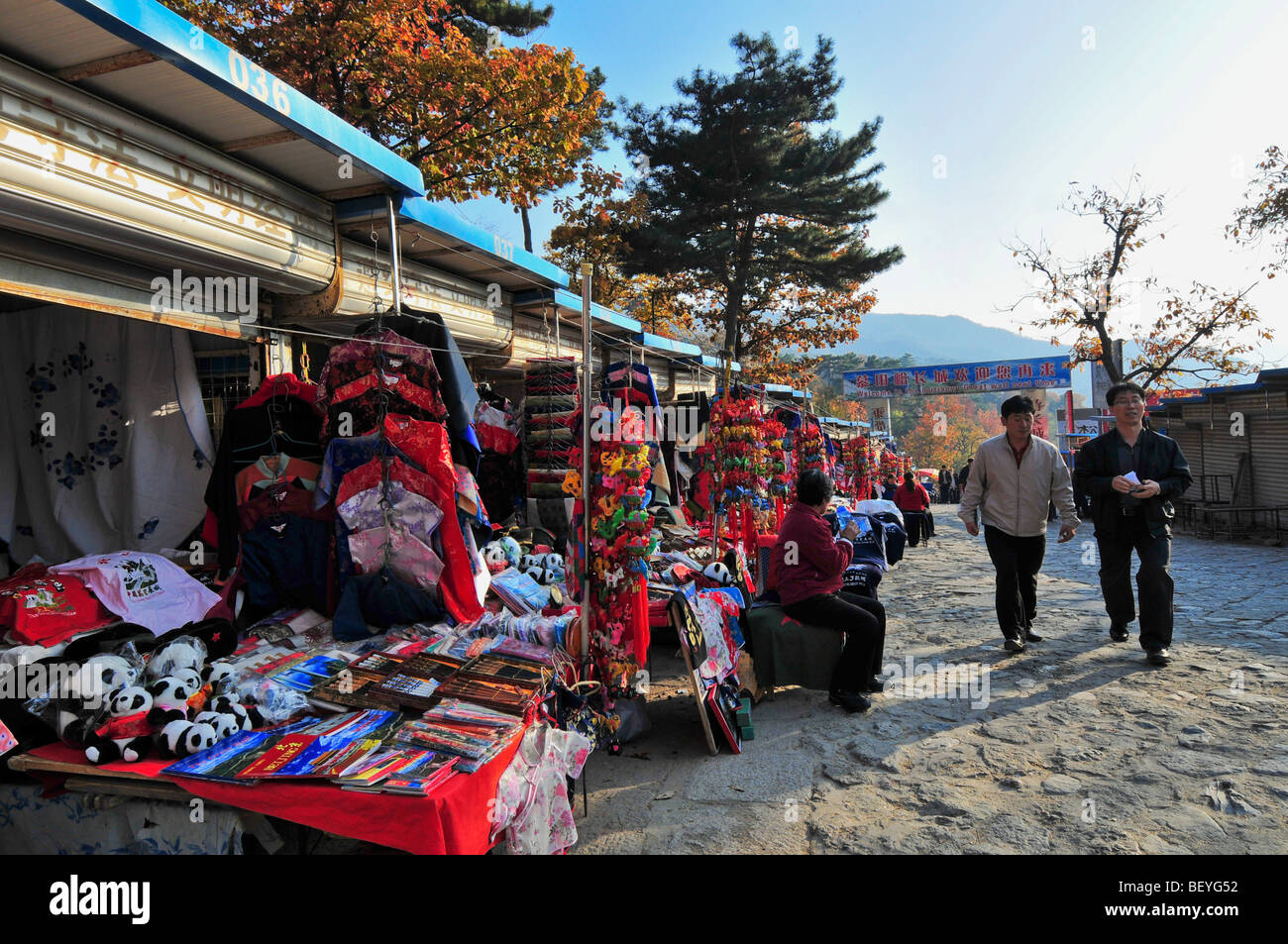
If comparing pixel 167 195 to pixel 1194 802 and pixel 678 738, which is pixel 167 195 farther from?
pixel 1194 802

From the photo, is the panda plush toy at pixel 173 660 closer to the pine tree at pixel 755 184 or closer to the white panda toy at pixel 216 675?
the white panda toy at pixel 216 675

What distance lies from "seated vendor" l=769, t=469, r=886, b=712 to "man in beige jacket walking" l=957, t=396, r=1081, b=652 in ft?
4.47

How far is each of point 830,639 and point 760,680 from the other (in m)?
0.56

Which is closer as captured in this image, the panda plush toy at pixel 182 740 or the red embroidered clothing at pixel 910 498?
the panda plush toy at pixel 182 740

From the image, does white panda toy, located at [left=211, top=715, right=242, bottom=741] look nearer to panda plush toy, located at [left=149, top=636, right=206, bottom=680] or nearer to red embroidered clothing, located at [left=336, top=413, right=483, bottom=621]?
panda plush toy, located at [left=149, top=636, right=206, bottom=680]

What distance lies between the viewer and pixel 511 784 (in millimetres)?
2746

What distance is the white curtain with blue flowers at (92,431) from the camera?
14.8ft

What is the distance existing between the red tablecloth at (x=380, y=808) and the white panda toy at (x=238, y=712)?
311 millimetres

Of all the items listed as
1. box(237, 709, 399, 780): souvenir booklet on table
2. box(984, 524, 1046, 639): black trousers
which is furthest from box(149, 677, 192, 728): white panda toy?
box(984, 524, 1046, 639): black trousers

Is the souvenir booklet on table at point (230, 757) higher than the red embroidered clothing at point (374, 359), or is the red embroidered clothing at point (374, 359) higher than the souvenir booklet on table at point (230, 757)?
the red embroidered clothing at point (374, 359)

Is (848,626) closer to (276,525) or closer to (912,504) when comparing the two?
(276,525)

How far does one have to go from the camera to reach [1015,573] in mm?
5340

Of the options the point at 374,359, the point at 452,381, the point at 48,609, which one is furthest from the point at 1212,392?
the point at 48,609
